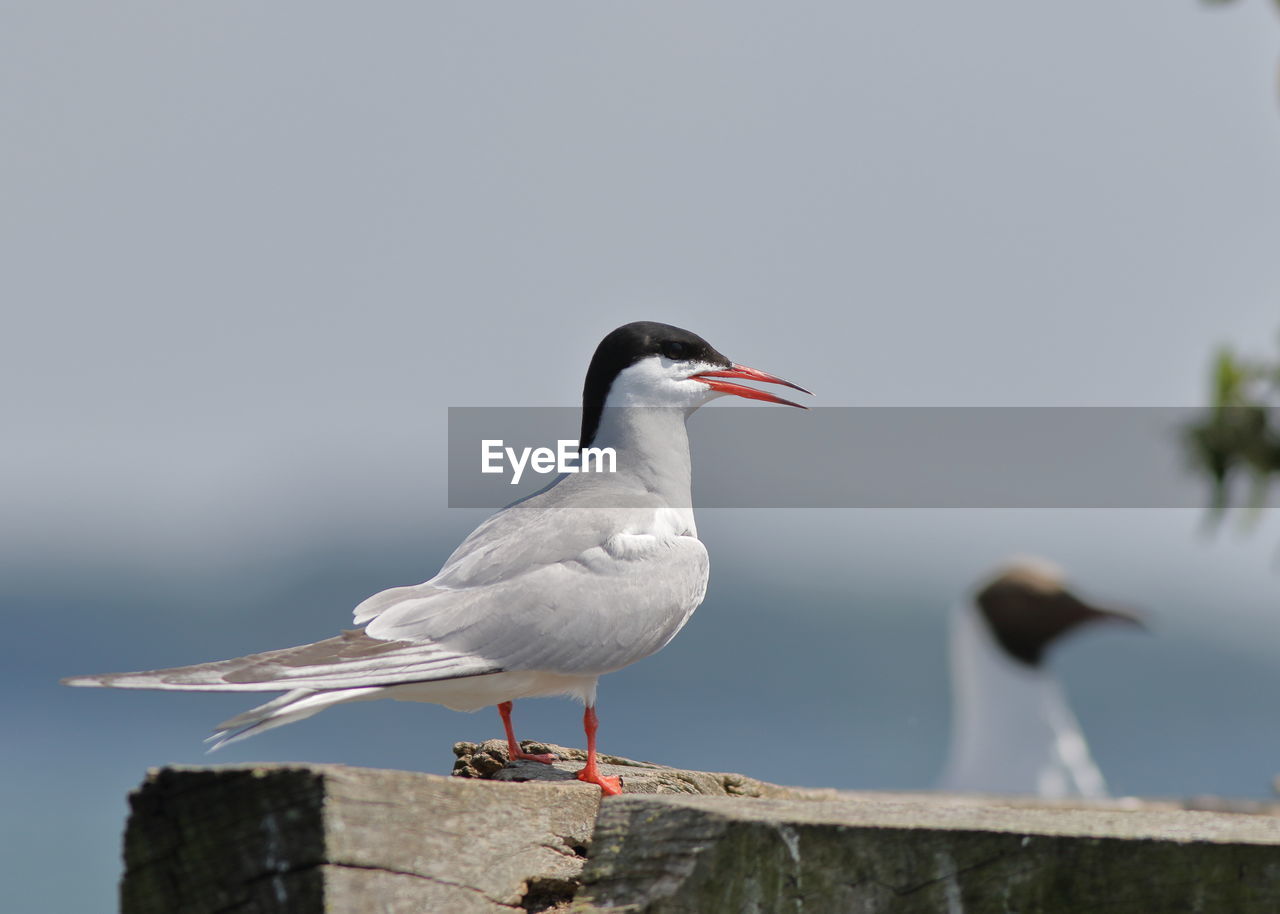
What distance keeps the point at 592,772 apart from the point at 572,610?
1.85 feet

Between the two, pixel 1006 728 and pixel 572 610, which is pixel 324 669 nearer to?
pixel 572 610

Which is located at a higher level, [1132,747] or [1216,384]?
[1216,384]

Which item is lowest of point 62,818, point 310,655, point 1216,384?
point 62,818

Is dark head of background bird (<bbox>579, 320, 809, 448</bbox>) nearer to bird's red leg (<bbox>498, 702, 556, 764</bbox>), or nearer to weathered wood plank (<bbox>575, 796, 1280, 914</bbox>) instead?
bird's red leg (<bbox>498, 702, 556, 764</bbox>)

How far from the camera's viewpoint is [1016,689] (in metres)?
12.1

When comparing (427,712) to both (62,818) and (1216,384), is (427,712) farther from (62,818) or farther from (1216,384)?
(1216,384)

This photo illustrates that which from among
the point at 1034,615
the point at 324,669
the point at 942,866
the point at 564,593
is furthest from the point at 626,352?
the point at 1034,615

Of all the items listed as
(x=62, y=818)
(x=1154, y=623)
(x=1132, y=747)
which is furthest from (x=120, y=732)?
(x=1154, y=623)

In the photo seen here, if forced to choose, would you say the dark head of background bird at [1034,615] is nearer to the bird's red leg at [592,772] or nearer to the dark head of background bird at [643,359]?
the dark head of background bird at [643,359]

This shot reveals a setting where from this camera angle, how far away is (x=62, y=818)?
19.9 metres

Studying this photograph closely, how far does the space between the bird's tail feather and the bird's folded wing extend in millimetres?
25

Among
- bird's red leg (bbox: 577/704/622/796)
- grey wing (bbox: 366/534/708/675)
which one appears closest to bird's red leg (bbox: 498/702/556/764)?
bird's red leg (bbox: 577/704/622/796)

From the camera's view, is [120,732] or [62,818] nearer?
[62,818]

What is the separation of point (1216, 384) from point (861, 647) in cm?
6923
